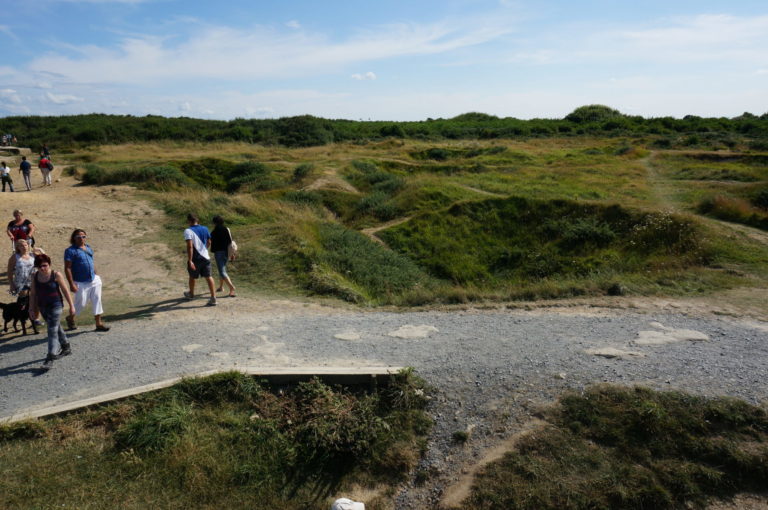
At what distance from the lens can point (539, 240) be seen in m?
16.2

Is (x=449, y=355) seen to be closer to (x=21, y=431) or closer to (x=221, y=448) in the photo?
(x=221, y=448)

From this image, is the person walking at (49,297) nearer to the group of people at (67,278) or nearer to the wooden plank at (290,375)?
the group of people at (67,278)

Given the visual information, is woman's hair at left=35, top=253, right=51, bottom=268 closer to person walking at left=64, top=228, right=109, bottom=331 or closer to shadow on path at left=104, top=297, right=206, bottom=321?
person walking at left=64, top=228, right=109, bottom=331

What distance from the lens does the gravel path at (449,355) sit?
222 inches

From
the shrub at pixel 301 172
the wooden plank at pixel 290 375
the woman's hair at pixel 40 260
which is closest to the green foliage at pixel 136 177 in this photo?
the shrub at pixel 301 172

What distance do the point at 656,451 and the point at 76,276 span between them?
7885mm

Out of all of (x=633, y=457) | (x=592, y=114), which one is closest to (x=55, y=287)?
(x=633, y=457)

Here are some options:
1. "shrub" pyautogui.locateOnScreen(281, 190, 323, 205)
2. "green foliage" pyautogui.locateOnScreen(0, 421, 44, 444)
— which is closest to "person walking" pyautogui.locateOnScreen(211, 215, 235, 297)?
"green foliage" pyautogui.locateOnScreen(0, 421, 44, 444)

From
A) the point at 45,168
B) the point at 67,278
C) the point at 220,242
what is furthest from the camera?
the point at 45,168

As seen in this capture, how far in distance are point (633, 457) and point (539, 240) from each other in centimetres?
1186

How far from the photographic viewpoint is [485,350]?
6828 millimetres

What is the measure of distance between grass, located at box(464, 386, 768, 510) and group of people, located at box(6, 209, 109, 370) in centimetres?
562

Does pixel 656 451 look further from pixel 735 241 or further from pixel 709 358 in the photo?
pixel 735 241

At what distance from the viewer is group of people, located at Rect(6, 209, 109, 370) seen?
654cm
